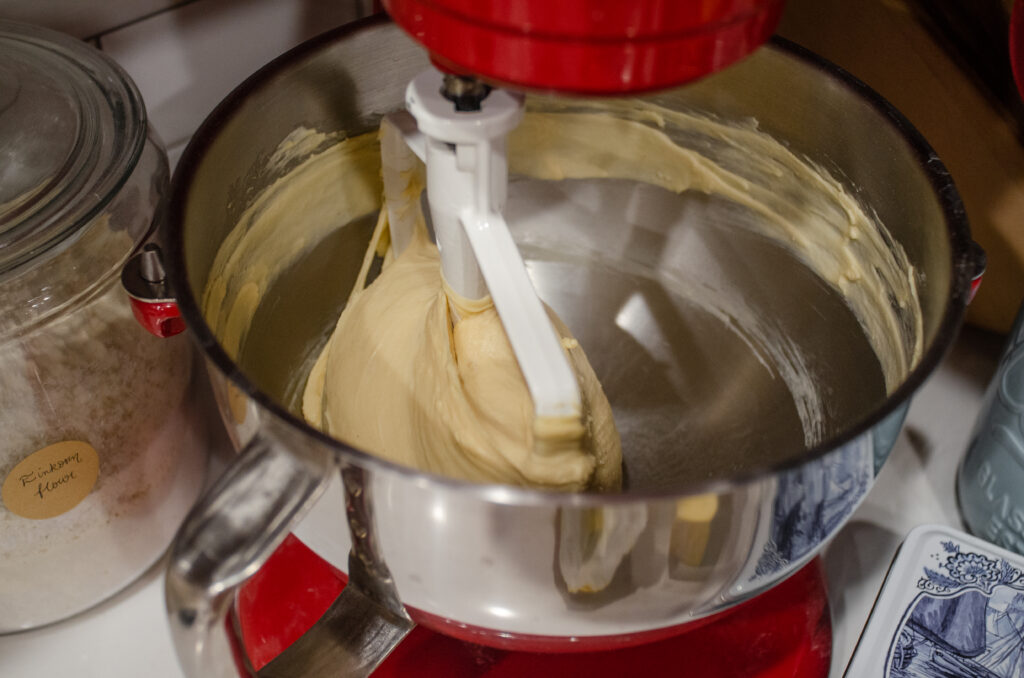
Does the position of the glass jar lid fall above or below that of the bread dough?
above

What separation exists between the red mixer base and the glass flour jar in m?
0.11

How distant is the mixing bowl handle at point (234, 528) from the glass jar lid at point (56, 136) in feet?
0.61

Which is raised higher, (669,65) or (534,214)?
(669,65)

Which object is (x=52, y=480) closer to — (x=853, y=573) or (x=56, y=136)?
(x=56, y=136)

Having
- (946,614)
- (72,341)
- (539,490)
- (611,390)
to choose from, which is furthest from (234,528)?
(946,614)

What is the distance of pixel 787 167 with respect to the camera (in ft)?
1.90

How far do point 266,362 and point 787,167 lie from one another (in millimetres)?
331

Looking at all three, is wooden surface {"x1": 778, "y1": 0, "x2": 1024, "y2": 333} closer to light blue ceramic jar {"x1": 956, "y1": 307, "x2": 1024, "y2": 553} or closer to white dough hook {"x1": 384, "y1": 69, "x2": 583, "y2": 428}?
light blue ceramic jar {"x1": 956, "y1": 307, "x2": 1024, "y2": 553}

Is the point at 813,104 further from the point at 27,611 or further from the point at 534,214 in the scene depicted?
the point at 27,611

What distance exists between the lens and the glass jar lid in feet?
1.53

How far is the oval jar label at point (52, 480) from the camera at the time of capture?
1.71 ft

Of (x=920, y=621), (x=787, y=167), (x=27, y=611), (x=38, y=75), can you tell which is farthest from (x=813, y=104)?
(x=27, y=611)

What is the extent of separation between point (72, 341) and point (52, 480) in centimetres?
8

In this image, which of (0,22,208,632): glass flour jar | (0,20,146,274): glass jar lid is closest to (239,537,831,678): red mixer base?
(0,22,208,632): glass flour jar
